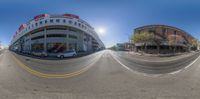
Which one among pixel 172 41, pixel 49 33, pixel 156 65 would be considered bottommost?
pixel 156 65

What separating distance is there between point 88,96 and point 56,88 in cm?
226

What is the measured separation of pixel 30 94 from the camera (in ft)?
24.9

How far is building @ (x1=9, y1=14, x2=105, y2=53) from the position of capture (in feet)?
34.3

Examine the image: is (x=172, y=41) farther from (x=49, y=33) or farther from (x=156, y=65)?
(x=49, y=33)

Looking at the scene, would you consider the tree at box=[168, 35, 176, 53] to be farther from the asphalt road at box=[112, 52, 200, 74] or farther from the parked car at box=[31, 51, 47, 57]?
the parked car at box=[31, 51, 47, 57]

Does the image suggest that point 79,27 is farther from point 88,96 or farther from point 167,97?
point 167,97

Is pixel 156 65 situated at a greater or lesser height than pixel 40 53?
lesser

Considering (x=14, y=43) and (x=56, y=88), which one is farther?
(x=14, y=43)

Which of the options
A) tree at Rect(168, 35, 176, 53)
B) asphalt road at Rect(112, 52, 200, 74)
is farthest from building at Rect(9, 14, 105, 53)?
tree at Rect(168, 35, 176, 53)

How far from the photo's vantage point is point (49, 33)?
11789 millimetres

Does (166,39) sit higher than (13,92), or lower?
higher

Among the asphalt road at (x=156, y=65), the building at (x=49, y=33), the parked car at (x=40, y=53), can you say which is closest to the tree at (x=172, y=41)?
the asphalt road at (x=156, y=65)

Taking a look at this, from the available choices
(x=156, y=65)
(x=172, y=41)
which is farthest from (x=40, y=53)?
(x=172, y=41)

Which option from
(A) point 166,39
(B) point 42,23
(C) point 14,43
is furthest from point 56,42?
(A) point 166,39
